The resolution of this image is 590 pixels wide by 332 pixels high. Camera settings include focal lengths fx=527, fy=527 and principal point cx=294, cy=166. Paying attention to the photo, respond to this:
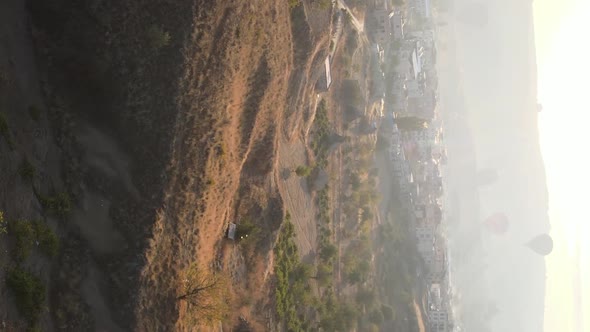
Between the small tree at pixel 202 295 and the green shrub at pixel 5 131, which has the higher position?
the green shrub at pixel 5 131

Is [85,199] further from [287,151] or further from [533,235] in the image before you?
[533,235]

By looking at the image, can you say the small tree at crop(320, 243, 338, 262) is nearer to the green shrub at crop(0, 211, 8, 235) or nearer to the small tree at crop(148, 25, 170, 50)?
the small tree at crop(148, 25, 170, 50)

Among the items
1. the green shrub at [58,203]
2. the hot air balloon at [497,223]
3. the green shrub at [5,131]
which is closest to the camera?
the green shrub at [5,131]

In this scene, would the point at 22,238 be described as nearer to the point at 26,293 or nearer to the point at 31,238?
the point at 31,238

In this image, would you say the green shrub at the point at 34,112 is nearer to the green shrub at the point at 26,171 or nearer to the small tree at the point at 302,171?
the green shrub at the point at 26,171

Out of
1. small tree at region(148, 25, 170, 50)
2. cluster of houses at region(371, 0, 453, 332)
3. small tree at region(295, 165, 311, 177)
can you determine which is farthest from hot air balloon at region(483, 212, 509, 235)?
small tree at region(148, 25, 170, 50)

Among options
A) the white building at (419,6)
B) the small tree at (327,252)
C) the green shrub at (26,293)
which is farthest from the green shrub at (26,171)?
the white building at (419,6)

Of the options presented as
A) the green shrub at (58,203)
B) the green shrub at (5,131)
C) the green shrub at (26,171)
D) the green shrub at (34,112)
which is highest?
the green shrub at (34,112)
